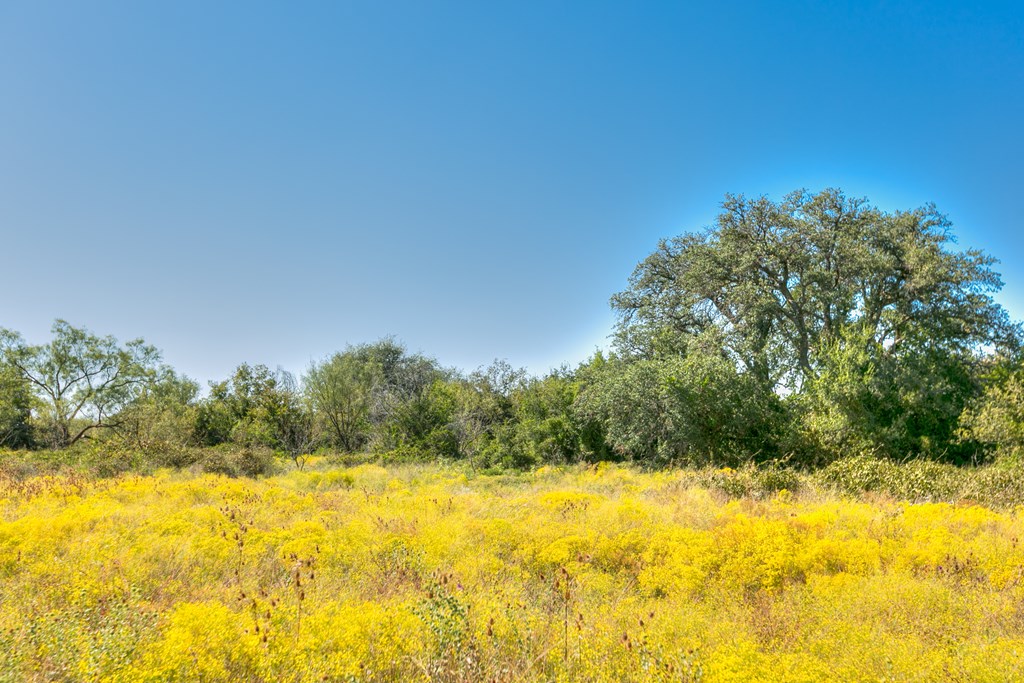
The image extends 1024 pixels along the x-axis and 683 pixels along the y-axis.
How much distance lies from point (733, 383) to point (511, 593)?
1459 centimetres

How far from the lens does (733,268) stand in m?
18.7

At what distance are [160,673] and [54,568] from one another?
3.16 m

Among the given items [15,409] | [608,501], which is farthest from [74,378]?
[608,501]

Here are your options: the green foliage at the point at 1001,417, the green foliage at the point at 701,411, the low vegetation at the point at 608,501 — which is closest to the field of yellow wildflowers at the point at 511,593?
the low vegetation at the point at 608,501

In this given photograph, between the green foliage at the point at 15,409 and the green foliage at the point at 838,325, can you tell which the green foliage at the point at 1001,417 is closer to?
the green foliage at the point at 838,325

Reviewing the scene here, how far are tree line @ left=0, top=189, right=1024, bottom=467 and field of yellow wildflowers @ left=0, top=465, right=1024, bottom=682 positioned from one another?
8.97m

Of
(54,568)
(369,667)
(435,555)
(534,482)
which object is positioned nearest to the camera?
(369,667)

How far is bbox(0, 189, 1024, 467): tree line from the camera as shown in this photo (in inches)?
626

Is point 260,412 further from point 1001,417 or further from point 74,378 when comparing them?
point 1001,417

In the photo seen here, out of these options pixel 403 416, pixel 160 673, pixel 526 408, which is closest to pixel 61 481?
pixel 160 673

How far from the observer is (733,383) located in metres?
17.7

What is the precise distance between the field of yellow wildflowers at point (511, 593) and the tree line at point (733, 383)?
897 centimetres

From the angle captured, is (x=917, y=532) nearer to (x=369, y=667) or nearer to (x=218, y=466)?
(x=369, y=667)

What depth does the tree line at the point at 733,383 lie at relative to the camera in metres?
15.9
